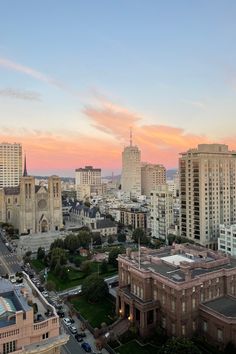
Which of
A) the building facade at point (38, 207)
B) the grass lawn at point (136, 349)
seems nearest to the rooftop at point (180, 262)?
the grass lawn at point (136, 349)

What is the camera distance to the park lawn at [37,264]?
76.0 metres

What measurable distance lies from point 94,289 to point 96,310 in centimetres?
341

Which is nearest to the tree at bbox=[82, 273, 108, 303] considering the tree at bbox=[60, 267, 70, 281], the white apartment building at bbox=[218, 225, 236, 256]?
the tree at bbox=[60, 267, 70, 281]

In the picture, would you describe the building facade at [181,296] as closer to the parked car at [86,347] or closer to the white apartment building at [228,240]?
the parked car at [86,347]

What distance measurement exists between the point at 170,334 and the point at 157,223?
215 ft

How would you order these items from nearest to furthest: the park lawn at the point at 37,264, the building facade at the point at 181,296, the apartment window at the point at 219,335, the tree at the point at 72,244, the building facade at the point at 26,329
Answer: the building facade at the point at 26,329 → the apartment window at the point at 219,335 → the building facade at the point at 181,296 → the park lawn at the point at 37,264 → the tree at the point at 72,244

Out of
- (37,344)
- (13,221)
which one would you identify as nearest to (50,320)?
(37,344)

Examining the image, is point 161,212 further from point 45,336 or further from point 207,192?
point 45,336

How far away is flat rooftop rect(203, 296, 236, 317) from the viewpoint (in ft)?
140

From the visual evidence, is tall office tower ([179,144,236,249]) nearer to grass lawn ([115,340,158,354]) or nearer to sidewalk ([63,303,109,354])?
sidewalk ([63,303,109,354])

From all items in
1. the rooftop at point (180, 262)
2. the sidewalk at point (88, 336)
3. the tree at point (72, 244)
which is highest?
the rooftop at point (180, 262)

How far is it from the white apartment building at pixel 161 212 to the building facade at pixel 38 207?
33.5m

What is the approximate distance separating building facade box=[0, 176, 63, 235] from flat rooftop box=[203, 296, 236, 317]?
7945cm

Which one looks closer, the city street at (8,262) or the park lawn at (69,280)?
the park lawn at (69,280)
